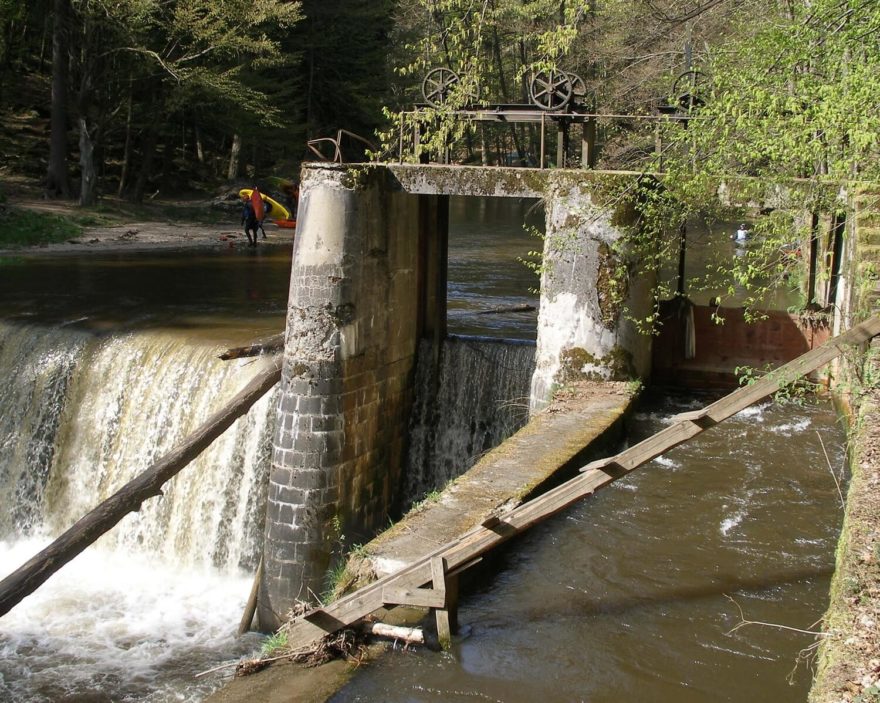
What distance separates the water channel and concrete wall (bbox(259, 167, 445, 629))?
115cm

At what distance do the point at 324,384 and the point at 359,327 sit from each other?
78 centimetres

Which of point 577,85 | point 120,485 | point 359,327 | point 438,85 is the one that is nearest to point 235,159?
point 120,485

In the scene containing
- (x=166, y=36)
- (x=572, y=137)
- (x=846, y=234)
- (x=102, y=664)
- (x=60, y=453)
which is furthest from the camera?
(x=572, y=137)

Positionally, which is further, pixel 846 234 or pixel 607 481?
pixel 846 234

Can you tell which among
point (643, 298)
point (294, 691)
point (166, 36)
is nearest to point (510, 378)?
point (643, 298)

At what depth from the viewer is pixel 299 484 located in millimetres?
10102

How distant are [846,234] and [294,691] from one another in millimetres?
8792

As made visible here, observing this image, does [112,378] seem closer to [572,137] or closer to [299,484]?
[299,484]

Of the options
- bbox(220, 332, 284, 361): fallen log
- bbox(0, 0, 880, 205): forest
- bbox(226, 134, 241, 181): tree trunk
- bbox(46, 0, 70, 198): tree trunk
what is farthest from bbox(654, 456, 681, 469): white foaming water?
bbox(226, 134, 241, 181): tree trunk

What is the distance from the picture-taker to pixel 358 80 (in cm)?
3391

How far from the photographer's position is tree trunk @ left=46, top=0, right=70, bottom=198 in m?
26.0

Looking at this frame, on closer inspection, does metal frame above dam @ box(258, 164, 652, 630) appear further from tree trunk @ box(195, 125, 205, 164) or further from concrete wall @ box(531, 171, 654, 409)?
tree trunk @ box(195, 125, 205, 164)

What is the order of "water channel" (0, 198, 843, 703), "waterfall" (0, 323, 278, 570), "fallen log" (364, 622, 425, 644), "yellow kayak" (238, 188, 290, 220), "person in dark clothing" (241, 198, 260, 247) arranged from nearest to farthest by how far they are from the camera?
"fallen log" (364, 622, 425, 644), "water channel" (0, 198, 843, 703), "waterfall" (0, 323, 278, 570), "person in dark clothing" (241, 198, 260, 247), "yellow kayak" (238, 188, 290, 220)

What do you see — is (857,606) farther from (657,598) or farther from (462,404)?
(462,404)
